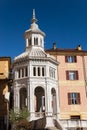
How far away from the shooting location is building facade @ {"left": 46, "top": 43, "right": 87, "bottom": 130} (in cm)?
4466

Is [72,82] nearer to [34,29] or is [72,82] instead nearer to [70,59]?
[70,59]

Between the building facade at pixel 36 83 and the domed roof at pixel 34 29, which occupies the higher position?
the domed roof at pixel 34 29

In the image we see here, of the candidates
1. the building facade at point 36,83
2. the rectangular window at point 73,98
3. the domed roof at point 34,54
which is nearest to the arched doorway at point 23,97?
the building facade at point 36,83

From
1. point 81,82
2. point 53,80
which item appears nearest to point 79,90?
point 81,82

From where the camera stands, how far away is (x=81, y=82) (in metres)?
46.5

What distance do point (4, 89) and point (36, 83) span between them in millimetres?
7819

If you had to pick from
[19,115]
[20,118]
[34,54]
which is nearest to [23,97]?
[34,54]

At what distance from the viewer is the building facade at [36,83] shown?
38625mm

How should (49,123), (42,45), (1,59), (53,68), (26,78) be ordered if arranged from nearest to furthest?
(49,123), (26,78), (53,68), (42,45), (1,59)

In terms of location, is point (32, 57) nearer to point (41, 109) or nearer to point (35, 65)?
point (35, 65)

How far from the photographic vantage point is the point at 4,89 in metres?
45.3

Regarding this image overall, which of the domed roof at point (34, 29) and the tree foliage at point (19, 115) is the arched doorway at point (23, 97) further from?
the domed roof at point (34, 29)

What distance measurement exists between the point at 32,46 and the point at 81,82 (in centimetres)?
1012

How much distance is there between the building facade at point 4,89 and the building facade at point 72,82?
774 centimetres
